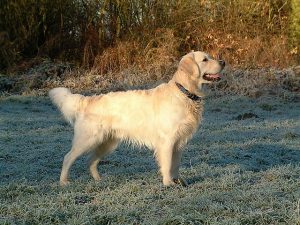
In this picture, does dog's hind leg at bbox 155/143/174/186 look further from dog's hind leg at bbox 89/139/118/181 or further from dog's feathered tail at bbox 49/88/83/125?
dog's feathered tail at bbox 49/88/83/125

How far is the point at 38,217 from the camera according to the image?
4.07m

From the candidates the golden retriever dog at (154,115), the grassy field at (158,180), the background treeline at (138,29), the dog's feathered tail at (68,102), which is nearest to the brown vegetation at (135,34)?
the background treeline at (138,29)

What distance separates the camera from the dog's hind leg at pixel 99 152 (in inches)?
240

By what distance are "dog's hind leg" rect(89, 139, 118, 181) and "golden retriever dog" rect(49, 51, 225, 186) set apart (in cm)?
9

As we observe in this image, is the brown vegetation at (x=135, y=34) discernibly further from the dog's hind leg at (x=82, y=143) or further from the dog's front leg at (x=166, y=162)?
the dog's front leg at (x=166, y=162)

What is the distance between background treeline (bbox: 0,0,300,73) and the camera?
15.5m

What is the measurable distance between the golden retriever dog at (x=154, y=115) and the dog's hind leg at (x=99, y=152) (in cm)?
9

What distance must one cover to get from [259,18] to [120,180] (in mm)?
11682

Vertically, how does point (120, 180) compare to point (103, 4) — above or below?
below

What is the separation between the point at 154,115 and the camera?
564 cm

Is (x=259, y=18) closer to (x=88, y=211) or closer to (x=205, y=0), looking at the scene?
(x=205, y=0)

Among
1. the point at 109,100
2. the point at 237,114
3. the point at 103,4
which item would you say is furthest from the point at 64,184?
the point at 103,4

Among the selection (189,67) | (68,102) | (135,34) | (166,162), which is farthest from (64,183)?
(135,34)

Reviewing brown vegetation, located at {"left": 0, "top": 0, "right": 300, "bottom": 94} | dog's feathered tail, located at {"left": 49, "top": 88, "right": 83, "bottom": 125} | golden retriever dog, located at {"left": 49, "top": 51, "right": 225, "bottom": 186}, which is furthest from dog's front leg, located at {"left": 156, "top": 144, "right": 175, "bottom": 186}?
brown vegetation, located at {"left": 0, "top": 0, "right": 300, "bottom": 94}
